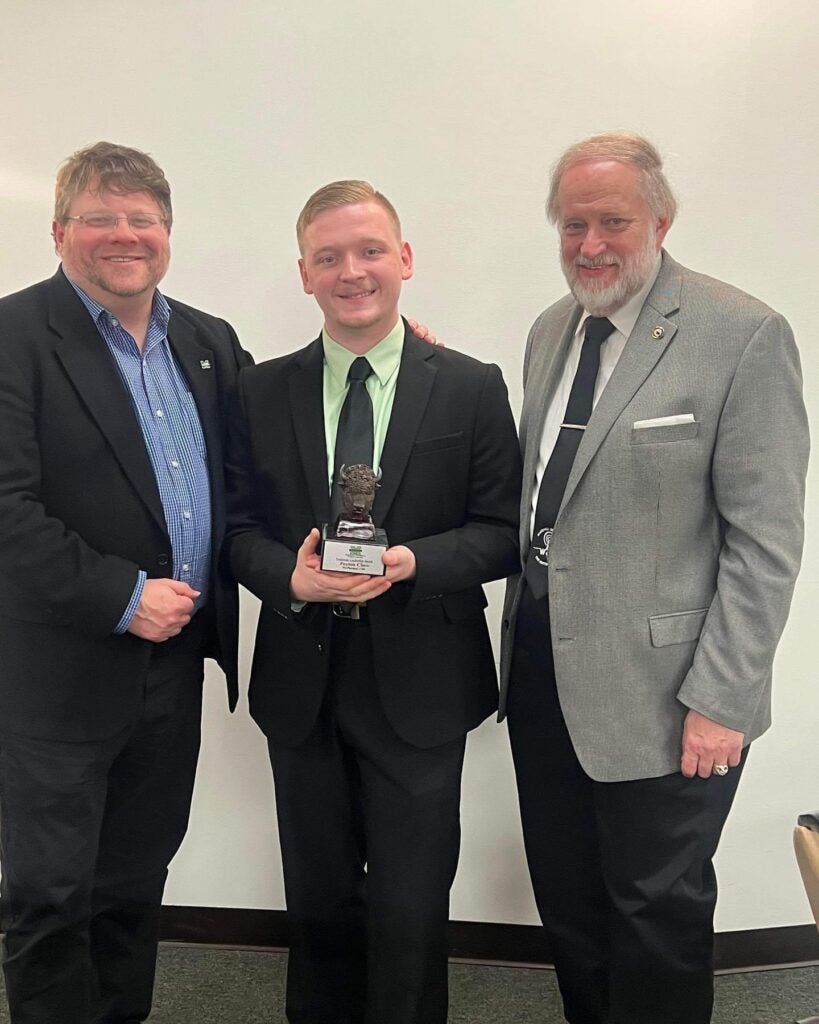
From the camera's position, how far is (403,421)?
165 cm

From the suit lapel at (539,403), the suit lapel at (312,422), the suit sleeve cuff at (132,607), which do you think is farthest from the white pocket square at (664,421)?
the suit sleeve cuff at (132,607)

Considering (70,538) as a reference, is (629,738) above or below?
below

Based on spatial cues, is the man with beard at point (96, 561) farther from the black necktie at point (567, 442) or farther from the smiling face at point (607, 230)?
the smiling face at point (607, 230)

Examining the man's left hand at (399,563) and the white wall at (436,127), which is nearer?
the man's left hand at (399,563)

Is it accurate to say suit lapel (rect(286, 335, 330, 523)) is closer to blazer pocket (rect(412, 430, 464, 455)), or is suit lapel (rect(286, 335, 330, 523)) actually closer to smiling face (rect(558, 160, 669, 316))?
blazer pocket (rect(412, 430, 464, 455))

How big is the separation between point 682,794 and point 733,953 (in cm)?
122

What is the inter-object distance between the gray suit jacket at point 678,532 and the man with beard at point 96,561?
33.2 inches

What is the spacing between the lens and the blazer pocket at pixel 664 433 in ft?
4.92

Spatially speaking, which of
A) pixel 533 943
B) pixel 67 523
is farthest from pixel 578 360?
pixel 533 943

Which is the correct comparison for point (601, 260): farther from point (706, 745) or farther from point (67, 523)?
point (67, 523)

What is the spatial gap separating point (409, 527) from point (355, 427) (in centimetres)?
24

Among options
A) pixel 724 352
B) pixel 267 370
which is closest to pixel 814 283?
pixel 724 352

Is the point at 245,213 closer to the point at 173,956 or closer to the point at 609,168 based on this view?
the point at 609,168

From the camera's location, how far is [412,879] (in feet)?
5.80
